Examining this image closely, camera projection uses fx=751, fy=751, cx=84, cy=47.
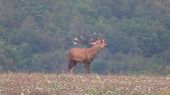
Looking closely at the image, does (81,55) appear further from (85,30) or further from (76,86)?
(85,30)

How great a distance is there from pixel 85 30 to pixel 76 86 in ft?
170

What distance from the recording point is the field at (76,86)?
13.7 m

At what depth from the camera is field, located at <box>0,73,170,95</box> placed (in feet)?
45.0

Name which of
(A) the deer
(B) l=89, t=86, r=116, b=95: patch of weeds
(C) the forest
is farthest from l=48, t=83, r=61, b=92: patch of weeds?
(C) the forest

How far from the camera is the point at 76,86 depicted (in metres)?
14.8

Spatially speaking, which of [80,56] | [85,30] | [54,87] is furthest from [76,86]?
[85,30]

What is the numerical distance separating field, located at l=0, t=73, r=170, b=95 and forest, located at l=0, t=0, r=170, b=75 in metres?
Result: 30.6

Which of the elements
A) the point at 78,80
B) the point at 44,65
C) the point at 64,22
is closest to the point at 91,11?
the point at 64,22

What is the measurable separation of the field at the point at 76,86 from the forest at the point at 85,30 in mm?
30578

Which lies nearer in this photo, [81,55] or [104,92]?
[104,92]

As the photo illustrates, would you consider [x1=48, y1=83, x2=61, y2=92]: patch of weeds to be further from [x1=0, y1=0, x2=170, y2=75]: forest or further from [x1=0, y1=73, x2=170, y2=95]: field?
[x1=0, y1=0, x2=170, y2=75]: forest

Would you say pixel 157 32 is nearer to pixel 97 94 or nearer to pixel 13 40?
pixel 13 40

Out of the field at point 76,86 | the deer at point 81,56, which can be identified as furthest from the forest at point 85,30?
the field at point 76,86

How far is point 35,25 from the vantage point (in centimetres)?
6656
